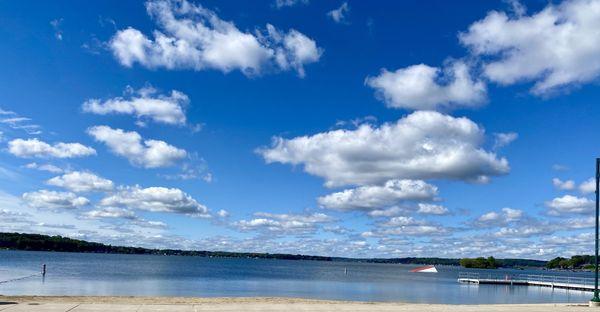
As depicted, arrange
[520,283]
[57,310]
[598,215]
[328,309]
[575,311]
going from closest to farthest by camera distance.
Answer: [57,310] < [328,309] < [575,311] < [598,215] < [520,283]

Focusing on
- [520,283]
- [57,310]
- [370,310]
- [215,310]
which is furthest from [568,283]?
[57,310]

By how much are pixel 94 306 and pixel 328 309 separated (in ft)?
33.6

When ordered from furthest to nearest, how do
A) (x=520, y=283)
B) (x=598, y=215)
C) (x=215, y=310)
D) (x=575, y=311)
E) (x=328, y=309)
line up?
1. (x=520, y=283)
2. (x=598, y=215)
3. (x=575, y=311)
4. (x=328, y=309)
5. (x=215, y=310)

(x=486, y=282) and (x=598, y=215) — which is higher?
(x=598, y=215)

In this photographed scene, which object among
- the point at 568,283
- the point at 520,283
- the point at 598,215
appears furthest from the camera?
the point at 520,283

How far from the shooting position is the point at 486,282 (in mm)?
92875

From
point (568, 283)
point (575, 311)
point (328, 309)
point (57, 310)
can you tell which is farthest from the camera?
point (568, 283)

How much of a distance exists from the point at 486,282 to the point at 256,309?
76.0 m

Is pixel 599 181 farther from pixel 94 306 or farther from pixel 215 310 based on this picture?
pixel 94 306

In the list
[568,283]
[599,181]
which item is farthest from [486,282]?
[599,181]

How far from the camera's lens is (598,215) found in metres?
31.1

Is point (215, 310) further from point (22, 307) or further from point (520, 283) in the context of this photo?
point (520, 283)

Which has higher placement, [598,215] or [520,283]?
[598,215]

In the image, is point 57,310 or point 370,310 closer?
point 57,310
